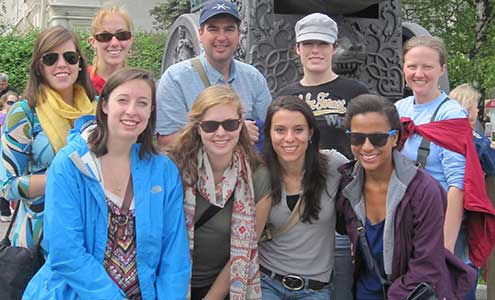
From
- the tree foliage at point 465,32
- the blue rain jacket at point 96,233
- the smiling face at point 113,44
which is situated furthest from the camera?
the tree foliage at point 465,32

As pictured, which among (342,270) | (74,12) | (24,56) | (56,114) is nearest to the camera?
(56,114)

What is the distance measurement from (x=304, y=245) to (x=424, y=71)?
115 centimetres

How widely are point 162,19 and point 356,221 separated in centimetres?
1810

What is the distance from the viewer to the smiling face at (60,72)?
3.51m

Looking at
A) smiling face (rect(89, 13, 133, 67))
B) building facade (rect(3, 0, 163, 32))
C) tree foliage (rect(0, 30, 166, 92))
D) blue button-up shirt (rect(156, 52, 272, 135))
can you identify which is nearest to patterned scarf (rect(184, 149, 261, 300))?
blue button-up shirt (rect(156, 52, 272, 135))

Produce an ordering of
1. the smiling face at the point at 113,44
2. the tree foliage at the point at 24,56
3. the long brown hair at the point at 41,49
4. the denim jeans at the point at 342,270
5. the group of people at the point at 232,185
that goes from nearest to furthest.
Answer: the group of people at the point at 232,185 < the long brown hair at the point at 41,49 < the denim jeans at the point at 342,270 < the smiling face at the point at 113,44 < the tree foliage at the point at 24,56

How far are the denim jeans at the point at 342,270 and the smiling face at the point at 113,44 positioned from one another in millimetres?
1598

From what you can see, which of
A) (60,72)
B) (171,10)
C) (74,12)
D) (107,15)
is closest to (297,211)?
(60,72)

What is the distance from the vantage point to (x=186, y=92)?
12.6 feet

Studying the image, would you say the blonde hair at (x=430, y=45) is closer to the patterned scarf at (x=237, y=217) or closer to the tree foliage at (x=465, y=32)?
the patterned scarf at (x=237, y=217)

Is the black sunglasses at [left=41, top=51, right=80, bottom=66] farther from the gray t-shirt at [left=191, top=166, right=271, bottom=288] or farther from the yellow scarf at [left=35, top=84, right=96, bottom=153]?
the gray t-shirt at [left=191, top=166, right=271, bottom=288]

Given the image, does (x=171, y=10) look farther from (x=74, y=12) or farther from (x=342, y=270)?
(x=342, y=270)

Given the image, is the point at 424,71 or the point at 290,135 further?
the point at 424,71

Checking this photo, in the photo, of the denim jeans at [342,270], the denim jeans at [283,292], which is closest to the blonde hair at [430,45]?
the denim jeans at [342,270]
